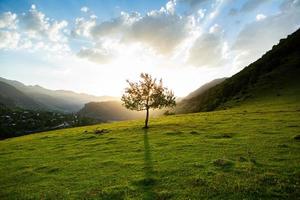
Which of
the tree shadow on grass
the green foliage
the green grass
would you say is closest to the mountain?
the green foliage

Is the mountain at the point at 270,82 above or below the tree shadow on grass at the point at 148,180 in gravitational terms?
above

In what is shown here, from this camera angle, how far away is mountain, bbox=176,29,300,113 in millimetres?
91812

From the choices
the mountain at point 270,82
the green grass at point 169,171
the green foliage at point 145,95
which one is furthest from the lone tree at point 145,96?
the mountain at point 270,82

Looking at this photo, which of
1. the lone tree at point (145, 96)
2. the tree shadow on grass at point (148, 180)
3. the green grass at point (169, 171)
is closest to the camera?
the green grass at point (169, 171)

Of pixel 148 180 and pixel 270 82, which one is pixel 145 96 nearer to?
pixel 148 180

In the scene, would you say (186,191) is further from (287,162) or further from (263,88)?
(263,88)

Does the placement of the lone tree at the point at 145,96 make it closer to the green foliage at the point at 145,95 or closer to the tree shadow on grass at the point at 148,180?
the green foliage at the point at 145,95

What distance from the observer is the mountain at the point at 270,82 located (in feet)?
301

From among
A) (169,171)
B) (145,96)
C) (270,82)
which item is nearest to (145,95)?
(145,96)

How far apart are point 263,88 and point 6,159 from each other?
96812mm

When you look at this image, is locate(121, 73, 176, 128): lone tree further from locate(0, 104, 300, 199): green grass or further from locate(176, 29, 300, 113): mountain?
locate(176, 29, 300, 113): mountain

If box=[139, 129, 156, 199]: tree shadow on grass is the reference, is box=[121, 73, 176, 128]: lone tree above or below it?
above

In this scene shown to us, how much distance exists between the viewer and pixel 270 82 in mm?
106938

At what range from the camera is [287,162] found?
21.0m
